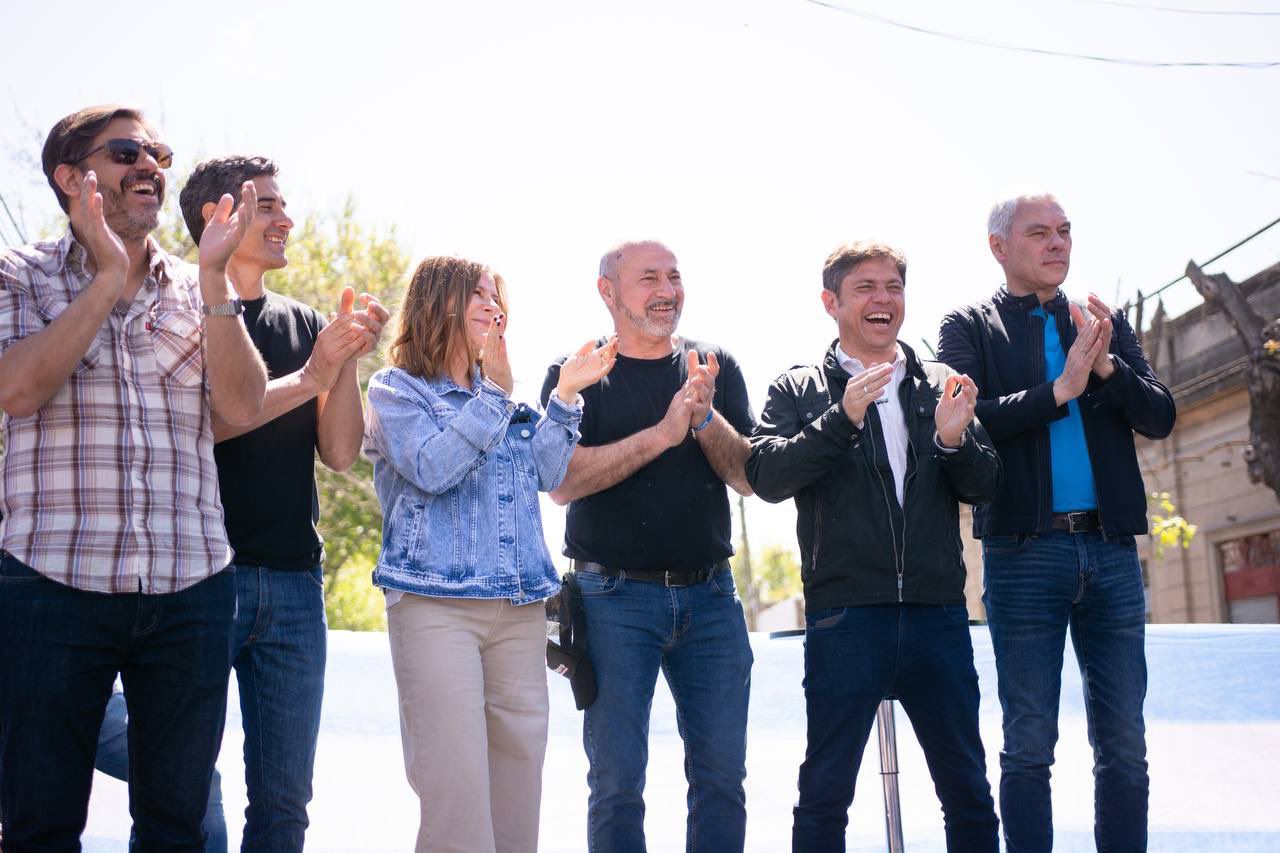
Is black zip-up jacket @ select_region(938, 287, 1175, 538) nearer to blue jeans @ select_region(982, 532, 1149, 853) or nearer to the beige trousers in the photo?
blue jeans @ select_region(982, 532, 1149, 853)

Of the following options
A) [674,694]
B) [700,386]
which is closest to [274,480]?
[700,386]

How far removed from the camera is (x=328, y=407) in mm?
3596

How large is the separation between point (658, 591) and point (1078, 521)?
1.35 metres

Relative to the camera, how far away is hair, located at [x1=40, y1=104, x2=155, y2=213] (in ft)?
9.76

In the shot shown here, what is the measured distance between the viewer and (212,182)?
3789mm

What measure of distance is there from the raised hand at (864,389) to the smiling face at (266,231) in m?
1.71

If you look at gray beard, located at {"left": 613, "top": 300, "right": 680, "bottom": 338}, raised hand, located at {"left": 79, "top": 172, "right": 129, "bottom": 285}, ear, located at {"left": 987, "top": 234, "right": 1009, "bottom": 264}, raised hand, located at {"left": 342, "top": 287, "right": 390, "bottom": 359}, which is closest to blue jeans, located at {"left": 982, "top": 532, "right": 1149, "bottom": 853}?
ear, located at {"left": 987, "top": 234, "right": 1009, "bottom": 264}

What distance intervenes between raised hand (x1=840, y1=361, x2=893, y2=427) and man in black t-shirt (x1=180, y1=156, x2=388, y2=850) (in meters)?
1.37

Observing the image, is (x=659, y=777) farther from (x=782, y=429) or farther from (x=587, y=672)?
(x=782, y=429)

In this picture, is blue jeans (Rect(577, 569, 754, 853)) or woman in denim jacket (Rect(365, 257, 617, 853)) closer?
woman in denim jacket (Rect(365, 257, 617, 853))

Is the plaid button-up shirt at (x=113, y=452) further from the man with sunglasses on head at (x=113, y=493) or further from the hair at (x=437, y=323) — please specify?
the hair at (x=437, y=323)

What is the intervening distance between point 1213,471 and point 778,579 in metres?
77.4

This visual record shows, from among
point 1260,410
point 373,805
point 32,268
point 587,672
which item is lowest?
point 373,805

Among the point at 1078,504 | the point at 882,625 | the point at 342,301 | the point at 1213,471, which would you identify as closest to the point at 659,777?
the point at 882,625
